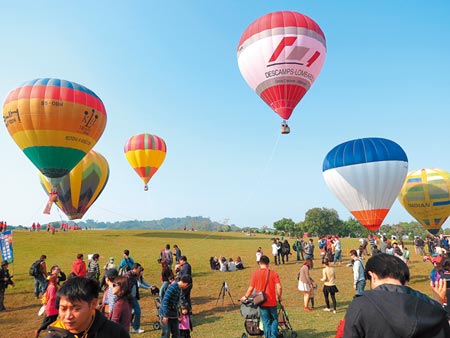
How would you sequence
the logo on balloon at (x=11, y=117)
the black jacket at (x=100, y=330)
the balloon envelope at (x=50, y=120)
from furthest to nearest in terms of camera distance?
the logo on balloon at (x=11, y=117)
the balloon envelope at (x=50, y=120)
the black jacket at (x=100, y=330)

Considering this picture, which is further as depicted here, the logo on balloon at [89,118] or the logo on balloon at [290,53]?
the logo on balloon at [89,118]

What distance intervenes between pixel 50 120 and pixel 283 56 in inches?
797

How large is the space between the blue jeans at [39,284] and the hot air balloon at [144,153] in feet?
111

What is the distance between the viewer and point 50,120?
28.6 metres

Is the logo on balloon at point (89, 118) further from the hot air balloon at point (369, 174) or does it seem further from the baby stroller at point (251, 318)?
the baby stroller at point (251, 318)

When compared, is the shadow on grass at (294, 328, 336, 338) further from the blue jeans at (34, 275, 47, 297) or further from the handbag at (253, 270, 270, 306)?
the blue jeans at (34, 275, 47, 297)

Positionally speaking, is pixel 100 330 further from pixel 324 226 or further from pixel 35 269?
pixel 324 226

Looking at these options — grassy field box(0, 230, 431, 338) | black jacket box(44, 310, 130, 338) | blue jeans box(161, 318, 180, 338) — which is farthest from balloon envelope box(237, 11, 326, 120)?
black jacket box(44, 310, 130, 338)

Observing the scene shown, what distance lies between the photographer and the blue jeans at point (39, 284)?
1524cm

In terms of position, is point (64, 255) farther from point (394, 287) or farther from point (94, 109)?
point (394, 287)

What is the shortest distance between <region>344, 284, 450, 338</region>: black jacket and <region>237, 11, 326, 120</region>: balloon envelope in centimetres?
2244

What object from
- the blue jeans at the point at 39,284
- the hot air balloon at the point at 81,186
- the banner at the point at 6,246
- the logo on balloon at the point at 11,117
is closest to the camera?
the blue jeans at the point at 39,284

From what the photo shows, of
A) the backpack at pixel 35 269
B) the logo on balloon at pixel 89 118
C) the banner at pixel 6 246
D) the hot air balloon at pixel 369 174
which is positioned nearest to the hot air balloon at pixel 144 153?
the logo on balloon at pixel 89 118

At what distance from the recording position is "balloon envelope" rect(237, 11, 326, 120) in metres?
23.5
